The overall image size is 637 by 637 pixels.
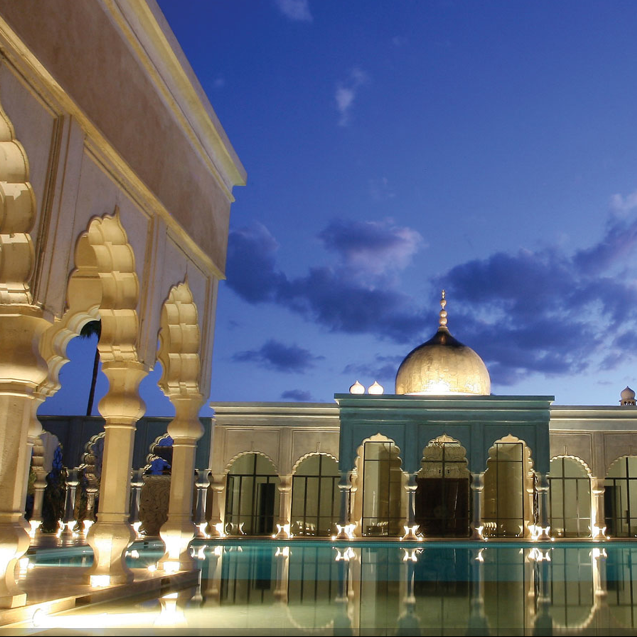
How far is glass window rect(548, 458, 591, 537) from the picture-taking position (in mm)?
22891

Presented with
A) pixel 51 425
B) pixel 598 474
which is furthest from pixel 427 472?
pixel 51 425

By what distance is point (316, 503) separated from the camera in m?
23.8

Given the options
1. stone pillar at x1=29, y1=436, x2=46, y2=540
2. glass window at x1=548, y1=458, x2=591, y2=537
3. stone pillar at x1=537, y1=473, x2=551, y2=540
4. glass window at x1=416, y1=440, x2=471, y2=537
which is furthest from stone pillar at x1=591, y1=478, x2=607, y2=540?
stone pillar at x1=29, y1=436, x2=46, y2=540

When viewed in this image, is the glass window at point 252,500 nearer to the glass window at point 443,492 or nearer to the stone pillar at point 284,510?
the stone pillar at point 284,510

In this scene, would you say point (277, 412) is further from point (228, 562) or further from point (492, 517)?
point (228, 562)

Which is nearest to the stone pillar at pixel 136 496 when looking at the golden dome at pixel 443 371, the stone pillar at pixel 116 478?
the golden dome at pixel 443 371

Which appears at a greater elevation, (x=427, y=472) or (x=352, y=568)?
(x=427, y=472)

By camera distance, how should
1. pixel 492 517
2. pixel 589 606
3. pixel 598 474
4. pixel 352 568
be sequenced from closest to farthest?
pixel 589 606 → pixel 352 568 → pixel 598 474 → pixel 492 517

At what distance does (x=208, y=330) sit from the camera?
9383mm

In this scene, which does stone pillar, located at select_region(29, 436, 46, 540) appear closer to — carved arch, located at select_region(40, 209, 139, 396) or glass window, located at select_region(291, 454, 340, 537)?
glass window, located at select_region(291, 454, 340, 537)

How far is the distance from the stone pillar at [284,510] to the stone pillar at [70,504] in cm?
467

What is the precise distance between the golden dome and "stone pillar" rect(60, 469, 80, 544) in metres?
8.72

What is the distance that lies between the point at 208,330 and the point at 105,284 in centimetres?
219

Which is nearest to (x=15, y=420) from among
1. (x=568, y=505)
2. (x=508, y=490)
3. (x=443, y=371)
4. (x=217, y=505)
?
(x=217, y=505)
